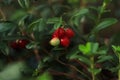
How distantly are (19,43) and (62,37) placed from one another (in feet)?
0.52

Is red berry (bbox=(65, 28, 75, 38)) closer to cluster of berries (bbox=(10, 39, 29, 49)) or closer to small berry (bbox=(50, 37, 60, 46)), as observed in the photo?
small berry (bbox=(50, 37, 60, 46))

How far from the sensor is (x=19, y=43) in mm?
1232

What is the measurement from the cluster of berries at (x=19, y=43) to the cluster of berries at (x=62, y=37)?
0.13 metres

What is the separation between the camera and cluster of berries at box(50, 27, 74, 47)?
3.74 feet

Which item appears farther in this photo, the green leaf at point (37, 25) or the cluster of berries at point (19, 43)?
the cluster of berries at point (19, 43)

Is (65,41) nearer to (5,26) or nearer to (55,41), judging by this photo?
(55,41)

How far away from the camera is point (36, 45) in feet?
3.74

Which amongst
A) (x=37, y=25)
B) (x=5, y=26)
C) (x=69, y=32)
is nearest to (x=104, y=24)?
(x=69, y=32)

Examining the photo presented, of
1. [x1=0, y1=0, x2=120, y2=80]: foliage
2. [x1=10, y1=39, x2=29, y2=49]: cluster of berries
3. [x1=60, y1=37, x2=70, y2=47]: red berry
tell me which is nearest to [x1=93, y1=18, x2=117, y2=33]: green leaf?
[x1=0, y1=0, x2=120, y2=80]: foliage

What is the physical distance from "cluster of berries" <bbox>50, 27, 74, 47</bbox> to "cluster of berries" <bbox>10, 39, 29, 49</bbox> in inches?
5.1

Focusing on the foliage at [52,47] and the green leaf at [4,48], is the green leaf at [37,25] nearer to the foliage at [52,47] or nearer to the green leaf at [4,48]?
the foliage at [52,47]

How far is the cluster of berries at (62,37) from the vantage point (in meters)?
1.14

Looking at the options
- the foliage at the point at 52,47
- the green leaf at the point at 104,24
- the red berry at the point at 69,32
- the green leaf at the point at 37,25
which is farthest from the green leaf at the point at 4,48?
the green leaf at the point at 104,24

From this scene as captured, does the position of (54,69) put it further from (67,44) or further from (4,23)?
(4,23)
